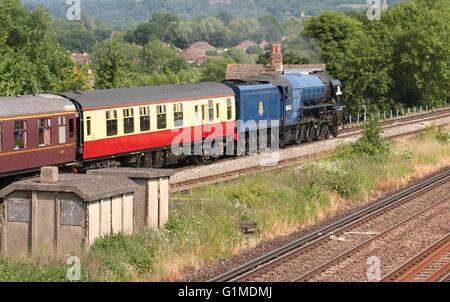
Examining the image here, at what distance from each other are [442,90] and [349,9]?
85.0 ft

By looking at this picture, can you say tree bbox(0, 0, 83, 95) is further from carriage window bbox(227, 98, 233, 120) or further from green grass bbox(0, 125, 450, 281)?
green grass bbox(0, 125, 450, 281)

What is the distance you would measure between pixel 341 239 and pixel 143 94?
1132 cm

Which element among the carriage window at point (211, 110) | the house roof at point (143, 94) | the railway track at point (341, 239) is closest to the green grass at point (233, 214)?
the railway track at point (341, 239)

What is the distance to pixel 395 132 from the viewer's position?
150ft

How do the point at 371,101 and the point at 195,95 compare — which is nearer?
the point at 195,95

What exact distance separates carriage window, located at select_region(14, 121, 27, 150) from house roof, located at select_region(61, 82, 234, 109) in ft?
9.37

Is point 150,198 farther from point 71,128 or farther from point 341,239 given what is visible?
point 71,128

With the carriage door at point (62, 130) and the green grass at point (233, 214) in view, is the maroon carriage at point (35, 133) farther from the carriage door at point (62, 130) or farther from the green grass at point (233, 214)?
the green grass at point (233, 214)

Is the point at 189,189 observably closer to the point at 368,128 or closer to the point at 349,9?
the point at 368,128

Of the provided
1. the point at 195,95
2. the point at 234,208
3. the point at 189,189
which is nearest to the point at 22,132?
the point at 189,189

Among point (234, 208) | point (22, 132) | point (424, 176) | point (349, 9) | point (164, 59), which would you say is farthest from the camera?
point (164, 59)

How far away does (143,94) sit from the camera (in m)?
29.4

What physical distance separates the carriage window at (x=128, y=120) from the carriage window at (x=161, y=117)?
1405 mm

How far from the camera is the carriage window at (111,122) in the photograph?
→ 27.4 m
